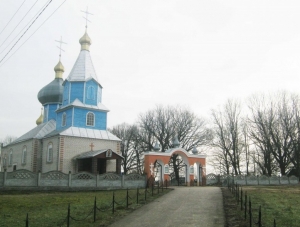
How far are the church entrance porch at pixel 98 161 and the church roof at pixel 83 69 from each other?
709 centimetres

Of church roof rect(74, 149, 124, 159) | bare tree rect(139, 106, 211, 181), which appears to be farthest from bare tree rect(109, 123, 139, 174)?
church roof rect(74, 149, 124, 159)

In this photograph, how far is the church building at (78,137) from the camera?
27.2 m

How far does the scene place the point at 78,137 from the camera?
91.4 ft

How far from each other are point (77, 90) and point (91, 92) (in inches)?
49.9

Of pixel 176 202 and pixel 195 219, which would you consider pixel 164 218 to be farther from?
pixel 176 202

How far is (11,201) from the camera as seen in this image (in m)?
14.8

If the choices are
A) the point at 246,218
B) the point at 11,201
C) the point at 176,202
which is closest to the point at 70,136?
the point at 11,201

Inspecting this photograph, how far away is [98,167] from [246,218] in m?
19.4

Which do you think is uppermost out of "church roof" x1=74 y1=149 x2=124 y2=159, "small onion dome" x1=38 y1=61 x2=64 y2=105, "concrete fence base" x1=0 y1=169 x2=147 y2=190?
"small onion dome" x1=38 y1=61 x2=64 y2=105

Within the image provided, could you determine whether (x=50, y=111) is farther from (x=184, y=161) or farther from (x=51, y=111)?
(x=184, y=161)

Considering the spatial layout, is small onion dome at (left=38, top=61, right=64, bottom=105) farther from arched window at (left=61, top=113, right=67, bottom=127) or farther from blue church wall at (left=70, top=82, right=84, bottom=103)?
blue church wall at (left=70, top=82, right=84, bottom=103)

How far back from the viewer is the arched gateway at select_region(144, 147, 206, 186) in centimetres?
2550

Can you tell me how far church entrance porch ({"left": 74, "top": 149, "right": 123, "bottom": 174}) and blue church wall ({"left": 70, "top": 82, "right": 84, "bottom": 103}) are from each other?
5348 millimetres

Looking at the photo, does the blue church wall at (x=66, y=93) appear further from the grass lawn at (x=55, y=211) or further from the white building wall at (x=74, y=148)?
the grass lawn at (x=55, y=211)
